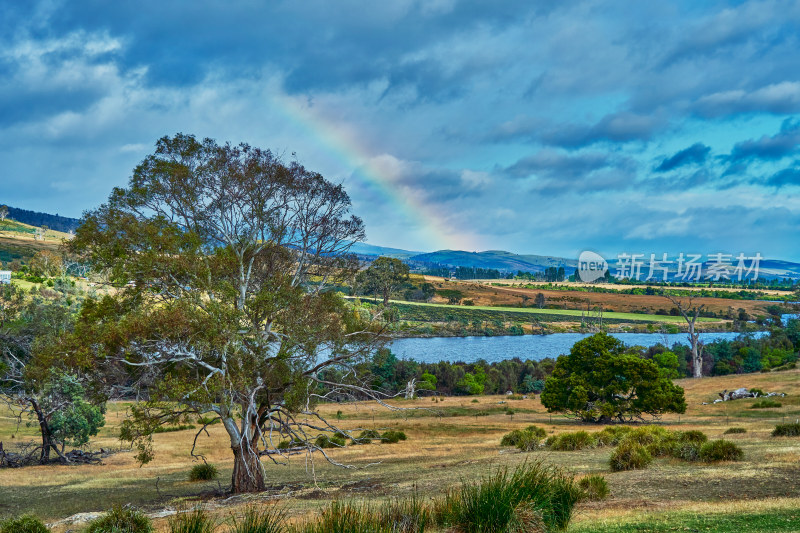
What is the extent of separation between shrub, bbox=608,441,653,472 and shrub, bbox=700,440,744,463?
1264 mm

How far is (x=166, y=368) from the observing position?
18.2m

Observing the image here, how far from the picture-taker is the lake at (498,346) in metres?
93.3

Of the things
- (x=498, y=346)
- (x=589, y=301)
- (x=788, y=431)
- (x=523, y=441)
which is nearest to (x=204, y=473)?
(x=523, y=441)

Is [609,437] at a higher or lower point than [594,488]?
lower

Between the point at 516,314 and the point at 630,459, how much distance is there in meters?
139

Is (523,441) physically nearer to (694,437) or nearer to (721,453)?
(694,437)

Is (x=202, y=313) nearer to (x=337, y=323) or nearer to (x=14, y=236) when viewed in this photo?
(x=337, y=323)

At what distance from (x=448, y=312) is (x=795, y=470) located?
134 meters

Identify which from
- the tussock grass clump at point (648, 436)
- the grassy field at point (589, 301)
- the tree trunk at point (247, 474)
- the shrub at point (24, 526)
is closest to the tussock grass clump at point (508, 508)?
the shrub at point (24, 526)

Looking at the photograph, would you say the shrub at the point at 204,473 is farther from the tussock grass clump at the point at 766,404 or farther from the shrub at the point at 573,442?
the tussock grass clump at the point at 766,404

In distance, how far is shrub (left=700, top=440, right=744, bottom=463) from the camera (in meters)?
14.0

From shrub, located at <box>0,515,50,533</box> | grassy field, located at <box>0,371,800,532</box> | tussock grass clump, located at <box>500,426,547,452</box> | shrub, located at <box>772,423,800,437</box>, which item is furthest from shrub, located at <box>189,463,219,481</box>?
shrub, located at <box>772,423,800,437</box>

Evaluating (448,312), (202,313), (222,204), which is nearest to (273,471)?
(202,313)

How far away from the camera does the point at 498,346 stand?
109m
